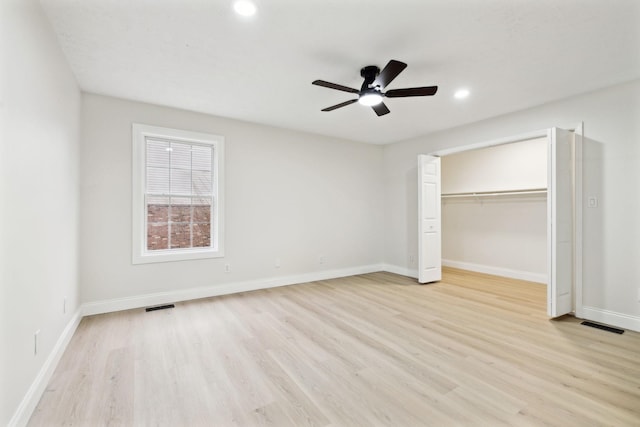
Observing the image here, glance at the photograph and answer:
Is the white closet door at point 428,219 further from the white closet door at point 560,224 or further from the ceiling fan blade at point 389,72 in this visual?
the ceiling fan blade at point 389,72

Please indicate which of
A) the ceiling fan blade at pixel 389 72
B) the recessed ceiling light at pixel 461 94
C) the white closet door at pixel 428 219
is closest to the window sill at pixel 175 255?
the ceiling fan blade at pixel 389 72

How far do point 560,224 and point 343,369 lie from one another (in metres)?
2.98

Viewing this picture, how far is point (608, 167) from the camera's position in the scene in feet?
10.6

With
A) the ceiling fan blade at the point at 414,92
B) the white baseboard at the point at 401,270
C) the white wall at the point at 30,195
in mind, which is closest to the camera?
the white wall at the point at 30,195

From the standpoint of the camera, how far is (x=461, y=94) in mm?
3461

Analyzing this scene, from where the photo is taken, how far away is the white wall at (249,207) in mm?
3508

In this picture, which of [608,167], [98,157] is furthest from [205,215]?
[608,167]

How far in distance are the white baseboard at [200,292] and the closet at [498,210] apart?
254 cm

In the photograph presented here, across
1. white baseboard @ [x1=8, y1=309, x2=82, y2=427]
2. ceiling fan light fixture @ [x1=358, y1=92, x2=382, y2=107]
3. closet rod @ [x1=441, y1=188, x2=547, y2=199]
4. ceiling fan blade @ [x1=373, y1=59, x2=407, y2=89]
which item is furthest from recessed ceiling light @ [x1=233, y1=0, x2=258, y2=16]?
closet rod @ [x1=441, y1=188, x2=547, y2=199]

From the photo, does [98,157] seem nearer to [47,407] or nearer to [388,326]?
[47,407]

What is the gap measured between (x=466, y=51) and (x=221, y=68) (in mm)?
2257

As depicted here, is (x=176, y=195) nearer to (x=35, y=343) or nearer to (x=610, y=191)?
(x=35, y=343)

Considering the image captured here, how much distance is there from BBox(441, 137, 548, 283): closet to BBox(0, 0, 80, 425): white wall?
5.38m

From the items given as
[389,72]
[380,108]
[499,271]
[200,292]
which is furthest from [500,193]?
[200,292]
